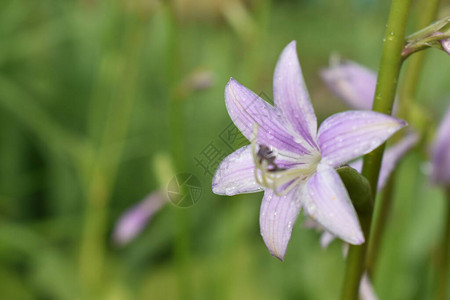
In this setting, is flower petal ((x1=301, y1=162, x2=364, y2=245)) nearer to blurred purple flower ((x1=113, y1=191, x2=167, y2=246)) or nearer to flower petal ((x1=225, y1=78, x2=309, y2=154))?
flower petal ((x1=225, y1=78, x2=309, y2=154))

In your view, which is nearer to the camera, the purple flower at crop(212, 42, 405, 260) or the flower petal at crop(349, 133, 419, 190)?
the purple flower at crop(212, 42, 405, 260)

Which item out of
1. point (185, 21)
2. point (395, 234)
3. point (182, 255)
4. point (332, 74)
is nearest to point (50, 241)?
point (182, 255)

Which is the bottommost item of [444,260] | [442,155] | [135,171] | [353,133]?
[444,260]

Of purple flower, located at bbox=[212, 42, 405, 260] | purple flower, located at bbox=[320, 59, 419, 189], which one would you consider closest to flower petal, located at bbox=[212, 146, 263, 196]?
purple flower, located at bbox=[212, 42, 405, 260]

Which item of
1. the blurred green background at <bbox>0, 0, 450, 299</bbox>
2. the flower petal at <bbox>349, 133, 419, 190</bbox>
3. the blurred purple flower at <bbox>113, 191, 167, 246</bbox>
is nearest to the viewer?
the flower petal at <bbox>349, 133, 419, 190</bbox>

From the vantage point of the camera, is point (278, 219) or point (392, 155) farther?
point (392, 155)

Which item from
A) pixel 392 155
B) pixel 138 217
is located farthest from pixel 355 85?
pixel 138 217

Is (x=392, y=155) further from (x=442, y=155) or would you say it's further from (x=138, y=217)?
(x=138, y=217)
